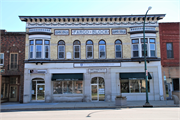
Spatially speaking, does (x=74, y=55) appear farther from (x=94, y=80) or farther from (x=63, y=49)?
(x=94, y=80)

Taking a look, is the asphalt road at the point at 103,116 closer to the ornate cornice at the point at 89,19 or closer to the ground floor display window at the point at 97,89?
the ground floor display window at the point at 97,89

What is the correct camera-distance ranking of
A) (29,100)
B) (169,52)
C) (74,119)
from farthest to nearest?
(169,52) < (29,100) < (74,119)

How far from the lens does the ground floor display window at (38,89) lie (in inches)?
802

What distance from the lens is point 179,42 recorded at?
21.4 meters

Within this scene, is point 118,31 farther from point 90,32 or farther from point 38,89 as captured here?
point 38,89

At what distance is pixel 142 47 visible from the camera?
813 inches

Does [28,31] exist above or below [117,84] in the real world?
above

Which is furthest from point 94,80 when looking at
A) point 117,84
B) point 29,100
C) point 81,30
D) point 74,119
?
point 74,119

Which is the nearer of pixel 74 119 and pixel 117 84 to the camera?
pixel 74 119

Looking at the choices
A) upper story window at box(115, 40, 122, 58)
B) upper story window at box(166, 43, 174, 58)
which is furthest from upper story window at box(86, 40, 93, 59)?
upper story window at box(166, 43, 174, 58)

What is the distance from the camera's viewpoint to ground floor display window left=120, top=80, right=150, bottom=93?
20.3 meters

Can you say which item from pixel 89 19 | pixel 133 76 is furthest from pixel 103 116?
pixel 89 19

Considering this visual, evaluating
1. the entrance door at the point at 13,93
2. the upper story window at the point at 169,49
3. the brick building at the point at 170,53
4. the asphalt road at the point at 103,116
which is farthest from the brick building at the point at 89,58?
the asphalt road at the point at 103,116

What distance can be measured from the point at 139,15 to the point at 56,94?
13.6 m
